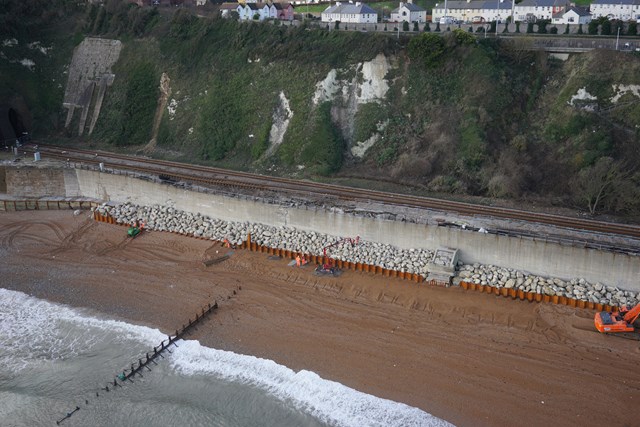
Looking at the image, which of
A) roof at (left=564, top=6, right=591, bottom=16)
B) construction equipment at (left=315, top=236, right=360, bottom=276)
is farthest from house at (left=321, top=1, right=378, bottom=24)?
construction equipment at (left=315, top=236, right=360, bottom=276)

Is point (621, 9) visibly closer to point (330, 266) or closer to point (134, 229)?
point (330, 266)

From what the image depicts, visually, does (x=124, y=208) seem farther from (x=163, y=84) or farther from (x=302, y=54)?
(x=302, y=54)

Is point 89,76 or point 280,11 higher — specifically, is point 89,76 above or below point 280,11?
below

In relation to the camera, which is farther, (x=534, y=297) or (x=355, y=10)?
(x=355, y=10)

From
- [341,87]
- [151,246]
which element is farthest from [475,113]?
[151,246]

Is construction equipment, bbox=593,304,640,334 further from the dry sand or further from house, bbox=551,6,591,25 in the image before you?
house, bbox=551,6,591,25

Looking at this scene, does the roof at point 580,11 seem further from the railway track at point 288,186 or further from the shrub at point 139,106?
the shrub at point 139,106

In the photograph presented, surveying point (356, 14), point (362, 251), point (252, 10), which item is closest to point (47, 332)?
point (362, 251)
